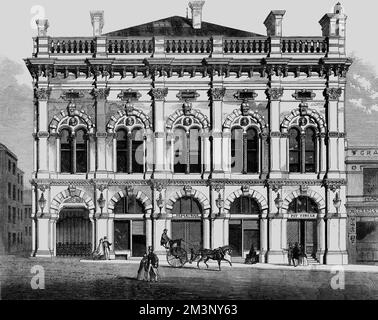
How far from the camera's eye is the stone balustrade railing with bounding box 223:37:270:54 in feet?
110

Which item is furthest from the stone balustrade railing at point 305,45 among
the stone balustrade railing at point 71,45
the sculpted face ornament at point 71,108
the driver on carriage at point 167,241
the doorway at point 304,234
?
the driver on carriage at point 167,241

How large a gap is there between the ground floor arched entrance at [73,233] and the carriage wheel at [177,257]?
3.66 m

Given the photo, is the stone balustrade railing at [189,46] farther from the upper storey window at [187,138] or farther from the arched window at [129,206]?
the arched window at [129,206]

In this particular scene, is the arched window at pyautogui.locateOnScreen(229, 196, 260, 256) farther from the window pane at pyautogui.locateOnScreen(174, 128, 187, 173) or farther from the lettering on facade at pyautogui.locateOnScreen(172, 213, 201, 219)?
the window pane at pyautogui.locateOnScreen(174, 128, 187, 173)

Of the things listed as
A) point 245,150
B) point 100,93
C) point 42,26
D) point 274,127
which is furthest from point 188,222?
point 42,26

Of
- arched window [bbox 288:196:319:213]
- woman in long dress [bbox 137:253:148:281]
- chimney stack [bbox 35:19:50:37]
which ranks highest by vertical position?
chimney stack [bbox 35:19:50:37]

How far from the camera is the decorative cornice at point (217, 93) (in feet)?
110

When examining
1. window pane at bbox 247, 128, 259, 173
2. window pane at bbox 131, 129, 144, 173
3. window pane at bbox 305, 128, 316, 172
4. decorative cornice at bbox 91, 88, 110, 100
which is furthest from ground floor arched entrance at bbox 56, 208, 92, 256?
window pane at bbox 305, 128, 316, 172

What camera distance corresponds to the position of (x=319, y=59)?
33.3 metres

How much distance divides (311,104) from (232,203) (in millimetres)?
5708

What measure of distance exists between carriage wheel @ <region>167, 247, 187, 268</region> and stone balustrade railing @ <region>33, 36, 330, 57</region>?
28.8 ft

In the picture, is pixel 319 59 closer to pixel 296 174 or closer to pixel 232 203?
pixel 296 174

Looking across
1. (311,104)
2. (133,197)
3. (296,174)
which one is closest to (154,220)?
(133,197)

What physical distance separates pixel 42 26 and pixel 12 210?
8.07 m
